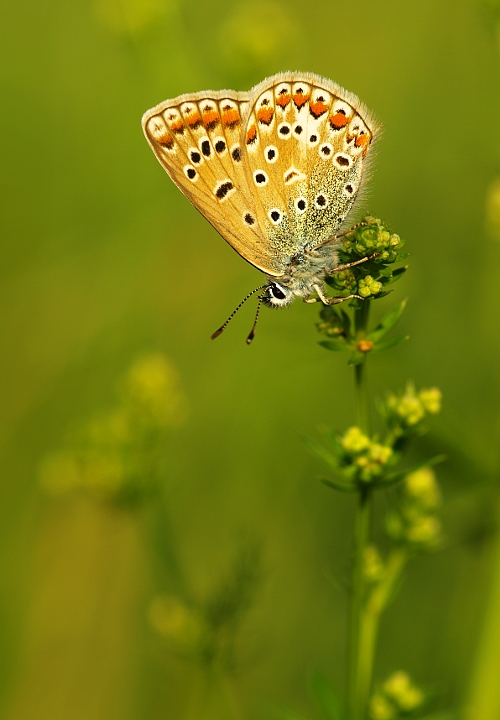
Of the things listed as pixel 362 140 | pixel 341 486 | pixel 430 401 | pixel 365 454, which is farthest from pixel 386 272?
pixel 362 140

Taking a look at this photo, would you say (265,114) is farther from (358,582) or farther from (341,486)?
(358,582)

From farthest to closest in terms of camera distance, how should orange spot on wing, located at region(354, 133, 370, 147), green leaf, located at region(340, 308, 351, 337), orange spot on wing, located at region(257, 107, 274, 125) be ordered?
orange spot on wing, located at region(257, 107, 274, 125) < orange spot on wing, located at region(354, 133, 370, 147) < green leaf, located at region(340, 308, 351, 337)

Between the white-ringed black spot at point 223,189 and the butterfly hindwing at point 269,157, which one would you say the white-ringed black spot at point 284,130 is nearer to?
the butterfly hindwing at point 269,157

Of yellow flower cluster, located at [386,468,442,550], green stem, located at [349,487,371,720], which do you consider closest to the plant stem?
green stem, located at [349,487,371,720]

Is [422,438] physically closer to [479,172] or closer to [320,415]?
[320,415]

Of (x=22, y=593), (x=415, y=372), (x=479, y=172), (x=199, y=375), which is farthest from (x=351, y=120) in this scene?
(x=22, y=593)

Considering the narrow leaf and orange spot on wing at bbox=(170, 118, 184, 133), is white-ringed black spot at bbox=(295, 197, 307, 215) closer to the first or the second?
orange spot on wing at bbox=(170, 118, 184, 133)
